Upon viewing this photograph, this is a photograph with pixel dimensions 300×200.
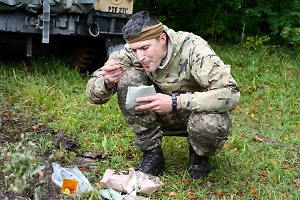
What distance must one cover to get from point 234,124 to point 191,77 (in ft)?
5.66

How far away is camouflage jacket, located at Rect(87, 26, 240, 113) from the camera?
3.14m

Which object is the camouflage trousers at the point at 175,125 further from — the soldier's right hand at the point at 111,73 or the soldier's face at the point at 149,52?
the soldier's face at the point at 149,52

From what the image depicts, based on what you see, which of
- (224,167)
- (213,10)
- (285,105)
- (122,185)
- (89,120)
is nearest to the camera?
(122,185)

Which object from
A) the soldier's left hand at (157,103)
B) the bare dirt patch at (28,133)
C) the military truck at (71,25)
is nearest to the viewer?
the soldier's left hand at (157,103)

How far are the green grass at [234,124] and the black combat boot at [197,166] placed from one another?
0.04m

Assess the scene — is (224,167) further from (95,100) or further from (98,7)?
(98,7)

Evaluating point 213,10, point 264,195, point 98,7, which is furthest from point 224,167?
point 213,10

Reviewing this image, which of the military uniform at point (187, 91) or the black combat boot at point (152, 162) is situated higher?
the military uniform at point (187, 91)

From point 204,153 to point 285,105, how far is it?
2.26 m

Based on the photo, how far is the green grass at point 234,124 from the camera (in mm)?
3578

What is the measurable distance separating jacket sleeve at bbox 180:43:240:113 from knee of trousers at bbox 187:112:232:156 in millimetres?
67

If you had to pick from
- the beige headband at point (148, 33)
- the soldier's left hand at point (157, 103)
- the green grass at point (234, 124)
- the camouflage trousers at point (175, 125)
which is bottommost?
the green grass at point (234, 124)

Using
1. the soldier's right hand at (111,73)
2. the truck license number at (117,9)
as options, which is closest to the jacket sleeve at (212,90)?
the soldier's right hand at (111,73)

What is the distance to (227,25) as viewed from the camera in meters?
7.86
